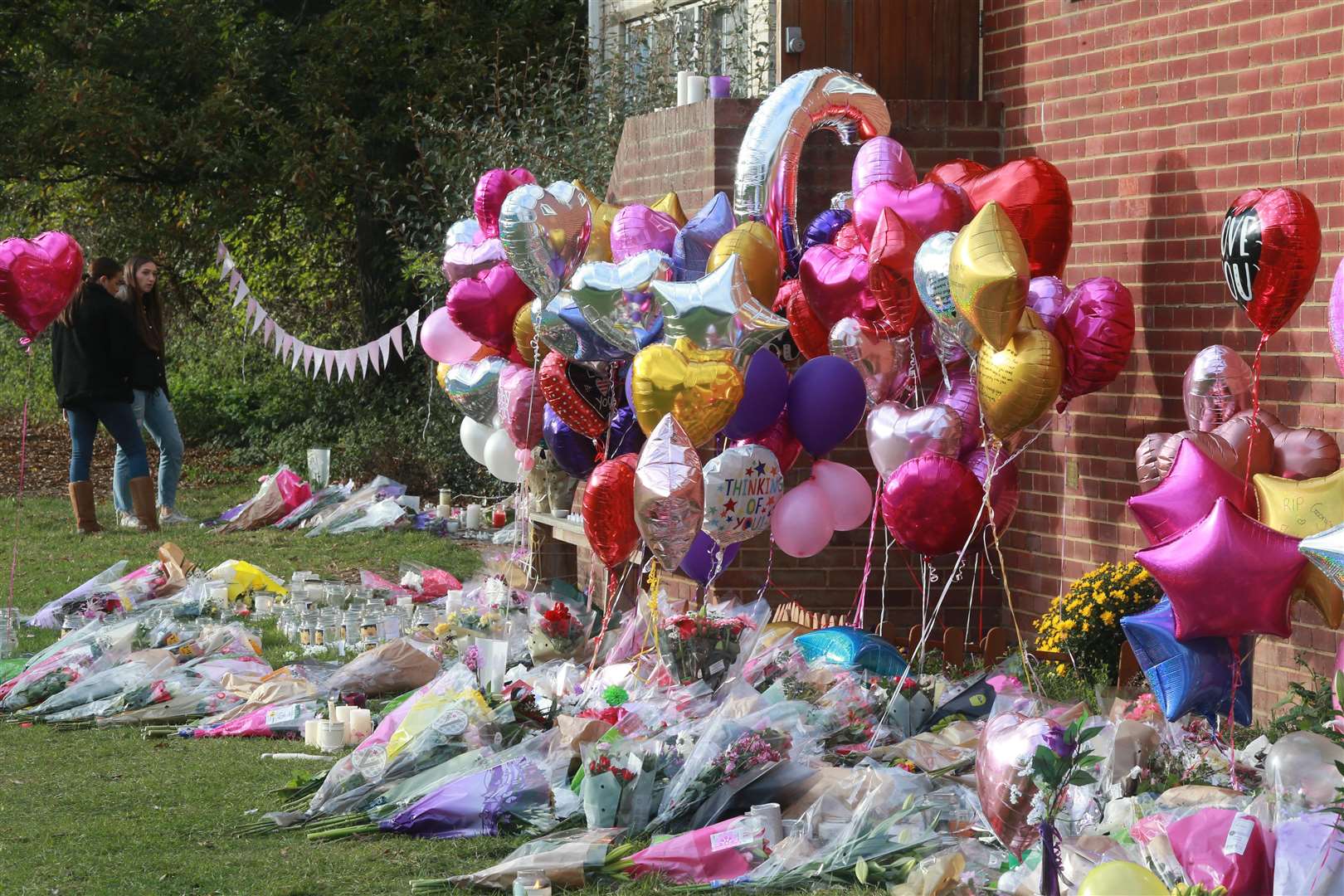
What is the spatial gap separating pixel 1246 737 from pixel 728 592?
2559mm

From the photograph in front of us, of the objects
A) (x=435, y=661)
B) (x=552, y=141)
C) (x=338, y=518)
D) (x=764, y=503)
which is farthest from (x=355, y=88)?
(x=764, y=503)

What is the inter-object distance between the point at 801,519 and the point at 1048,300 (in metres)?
1.19

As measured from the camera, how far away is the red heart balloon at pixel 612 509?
615 cm

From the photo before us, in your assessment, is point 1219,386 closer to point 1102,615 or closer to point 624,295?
point 1102,615

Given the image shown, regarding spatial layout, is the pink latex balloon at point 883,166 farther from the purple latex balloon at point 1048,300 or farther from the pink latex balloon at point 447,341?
the pink latex balloon at point 447,341

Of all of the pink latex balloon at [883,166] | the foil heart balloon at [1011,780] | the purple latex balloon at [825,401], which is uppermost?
the pink latex balloon at [883,166]

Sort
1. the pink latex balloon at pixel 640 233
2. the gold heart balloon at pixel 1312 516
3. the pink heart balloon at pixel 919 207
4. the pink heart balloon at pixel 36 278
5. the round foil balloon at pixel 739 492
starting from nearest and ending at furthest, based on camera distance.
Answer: the gold heart balloon at pixel 1312 516 → the round foil balloon at pixel 739 492 → the pink heart balloon at pixel 919 207 → the pink latex balloon at pixel 640 233 → the pink heart balloon at pixel 36 278

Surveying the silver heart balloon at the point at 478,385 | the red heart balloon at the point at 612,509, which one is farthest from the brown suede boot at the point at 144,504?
the red heart balloon at the point at 612,509

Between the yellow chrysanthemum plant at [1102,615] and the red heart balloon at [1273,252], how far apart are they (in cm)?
132

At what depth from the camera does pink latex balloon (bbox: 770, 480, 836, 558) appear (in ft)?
20.2

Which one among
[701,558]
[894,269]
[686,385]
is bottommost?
[701,558]

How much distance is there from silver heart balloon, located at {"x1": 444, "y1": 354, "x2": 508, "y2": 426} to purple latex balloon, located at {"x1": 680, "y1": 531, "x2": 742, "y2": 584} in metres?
1.99

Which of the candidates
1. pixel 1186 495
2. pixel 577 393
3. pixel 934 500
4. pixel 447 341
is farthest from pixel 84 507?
pixel 1186 495

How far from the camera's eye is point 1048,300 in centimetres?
589
